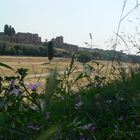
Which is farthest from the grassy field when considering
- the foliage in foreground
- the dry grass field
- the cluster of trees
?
the cluster of trees

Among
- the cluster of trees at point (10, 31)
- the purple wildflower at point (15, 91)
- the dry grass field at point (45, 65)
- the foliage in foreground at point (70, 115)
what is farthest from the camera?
the cluster of trees at point (10, 31)

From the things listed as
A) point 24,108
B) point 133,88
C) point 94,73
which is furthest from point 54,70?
point 94,73

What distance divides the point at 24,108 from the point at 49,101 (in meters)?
1.51

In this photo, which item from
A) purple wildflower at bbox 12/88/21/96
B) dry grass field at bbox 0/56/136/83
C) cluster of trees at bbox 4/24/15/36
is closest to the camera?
dry grass field at bbox 0/56/136/83

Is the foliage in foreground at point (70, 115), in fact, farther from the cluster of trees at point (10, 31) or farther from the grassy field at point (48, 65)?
the cluster of trees at point (10, 31)

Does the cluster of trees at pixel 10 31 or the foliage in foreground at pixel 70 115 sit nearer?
the foliage in foreground at pixel 70 115

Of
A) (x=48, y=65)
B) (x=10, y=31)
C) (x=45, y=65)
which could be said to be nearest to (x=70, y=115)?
(x=48, y=65)

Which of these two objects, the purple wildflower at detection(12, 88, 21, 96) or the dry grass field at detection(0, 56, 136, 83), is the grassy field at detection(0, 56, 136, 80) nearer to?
the dry grass field at detection(0, 56, 136, 83)

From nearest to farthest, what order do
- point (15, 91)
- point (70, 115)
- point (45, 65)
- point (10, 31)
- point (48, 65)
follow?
point (48, 65) → point (70, 115) → point (15, 91) → point (45, 65) → point (10, 31)

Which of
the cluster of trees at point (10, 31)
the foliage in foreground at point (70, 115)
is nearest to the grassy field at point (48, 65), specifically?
the foliage in foreground at point (70, 115)

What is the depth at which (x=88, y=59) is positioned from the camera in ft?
13.8

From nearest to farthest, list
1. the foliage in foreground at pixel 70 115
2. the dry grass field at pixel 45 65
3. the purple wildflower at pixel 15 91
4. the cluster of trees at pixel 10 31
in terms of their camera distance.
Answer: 1. the dry grass field at pixel 45 65
2. the foliage in foreground at pixel 70 115
3. the purple wildflower at pixel 15 91
4. the cluster of trees at pixel 10 31

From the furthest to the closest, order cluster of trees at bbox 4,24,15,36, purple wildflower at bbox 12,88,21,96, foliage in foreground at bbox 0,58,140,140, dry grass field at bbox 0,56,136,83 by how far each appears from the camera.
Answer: cluster of trees at bbox 4,24,15,36, purple wildflower at bbox 12,88,21,96, foliage in foreground at bbox 0,58,140,140, dry grass field at bbox 0,56,136,83

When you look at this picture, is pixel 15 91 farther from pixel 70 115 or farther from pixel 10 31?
pixel 10 31
